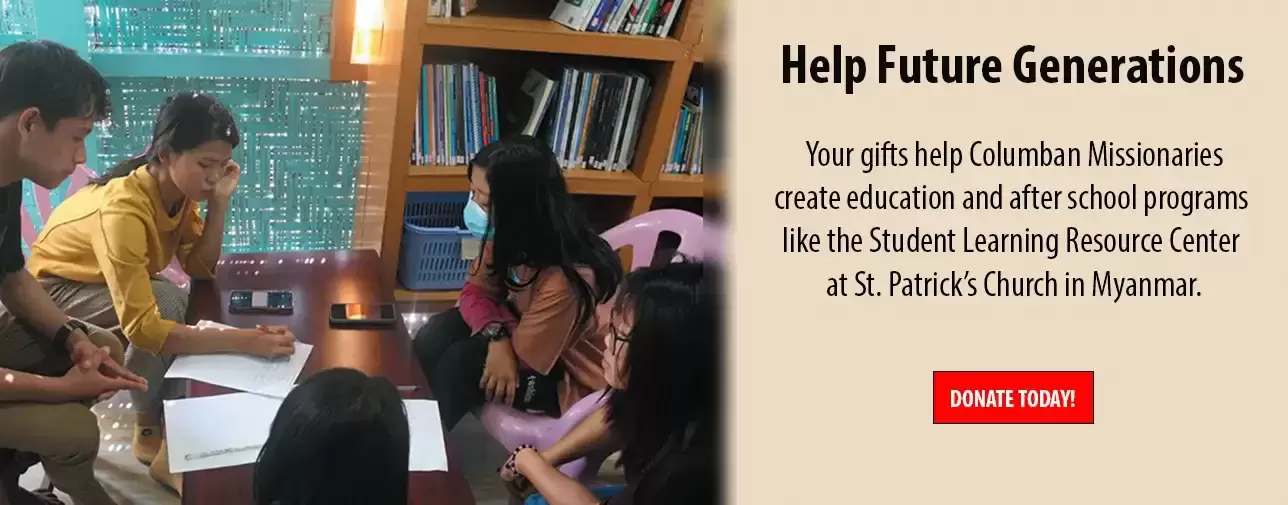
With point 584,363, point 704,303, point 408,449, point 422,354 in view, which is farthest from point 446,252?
point 704,303

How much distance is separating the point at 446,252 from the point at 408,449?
800 millimetres

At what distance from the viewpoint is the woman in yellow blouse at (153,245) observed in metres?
1.24

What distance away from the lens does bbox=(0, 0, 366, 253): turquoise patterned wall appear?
1298mm

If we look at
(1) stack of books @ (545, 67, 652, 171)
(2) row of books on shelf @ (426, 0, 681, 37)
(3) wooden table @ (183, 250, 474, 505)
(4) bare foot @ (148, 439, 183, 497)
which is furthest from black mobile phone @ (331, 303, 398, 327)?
(2) row of books on shelf @ (426, 0, 681, 37)

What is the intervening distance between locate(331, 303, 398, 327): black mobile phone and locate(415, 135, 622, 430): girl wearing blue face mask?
0.21ft

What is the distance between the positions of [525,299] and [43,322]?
61 centimetres

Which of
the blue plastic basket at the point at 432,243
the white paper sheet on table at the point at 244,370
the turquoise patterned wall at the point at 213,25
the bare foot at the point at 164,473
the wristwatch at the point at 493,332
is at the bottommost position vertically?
the bare foot at the point at 164,473

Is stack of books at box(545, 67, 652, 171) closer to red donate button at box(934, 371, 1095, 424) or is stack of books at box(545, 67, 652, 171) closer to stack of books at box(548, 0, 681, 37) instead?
stack of books at box(548, 0, 681, 37)

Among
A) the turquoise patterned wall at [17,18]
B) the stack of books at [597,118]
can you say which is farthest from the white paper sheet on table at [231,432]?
the stack of books at [597,118]

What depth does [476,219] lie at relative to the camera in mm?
1539

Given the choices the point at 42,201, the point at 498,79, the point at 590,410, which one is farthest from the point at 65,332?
the point at 498,79

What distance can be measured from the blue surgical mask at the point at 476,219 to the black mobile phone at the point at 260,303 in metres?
0.29

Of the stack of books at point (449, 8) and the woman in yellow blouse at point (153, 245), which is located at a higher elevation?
the stack of books at point (449, 8)

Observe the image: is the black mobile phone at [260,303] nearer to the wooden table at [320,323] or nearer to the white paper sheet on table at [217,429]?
the wooden table at [320,323]
